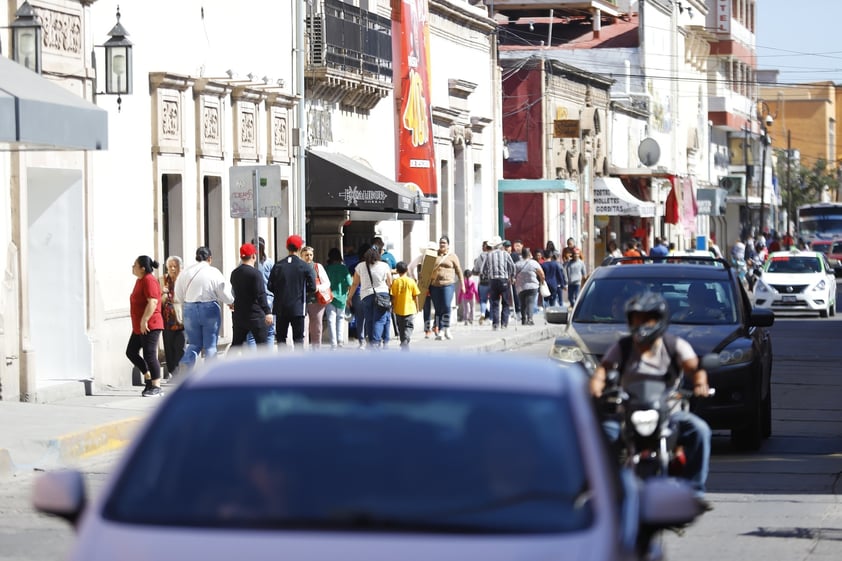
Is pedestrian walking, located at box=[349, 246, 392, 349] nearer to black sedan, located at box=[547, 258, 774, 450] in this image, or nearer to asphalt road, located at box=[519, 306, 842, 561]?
asphalt road, located at box=[519, 306, 842, 561]

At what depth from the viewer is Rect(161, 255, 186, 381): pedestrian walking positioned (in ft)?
67.4

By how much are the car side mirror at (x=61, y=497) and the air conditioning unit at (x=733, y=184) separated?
8557cm

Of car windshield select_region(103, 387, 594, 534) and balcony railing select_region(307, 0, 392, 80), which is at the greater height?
balcony railing select_region(307, 0, 392, 80)

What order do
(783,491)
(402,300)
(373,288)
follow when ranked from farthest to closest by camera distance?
(402,300) → (373,288) → (783,491)

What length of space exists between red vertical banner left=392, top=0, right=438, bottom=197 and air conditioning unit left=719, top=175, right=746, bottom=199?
56206mm

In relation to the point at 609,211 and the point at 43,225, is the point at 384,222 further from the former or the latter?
the point at 609,211

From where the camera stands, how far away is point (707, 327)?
14977mm

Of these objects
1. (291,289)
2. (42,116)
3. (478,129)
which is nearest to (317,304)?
(291,289)

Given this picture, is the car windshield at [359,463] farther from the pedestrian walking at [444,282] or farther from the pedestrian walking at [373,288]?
the pedestrian walking at [444,282]

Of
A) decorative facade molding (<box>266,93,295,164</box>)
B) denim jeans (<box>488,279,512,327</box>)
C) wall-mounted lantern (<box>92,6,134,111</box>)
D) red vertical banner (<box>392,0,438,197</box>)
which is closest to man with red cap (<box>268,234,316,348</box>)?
wall-mounted lantern (<box>92,6,134,111</box>)

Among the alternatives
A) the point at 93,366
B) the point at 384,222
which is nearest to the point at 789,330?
the point at 384,222

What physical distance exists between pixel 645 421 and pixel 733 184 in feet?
273

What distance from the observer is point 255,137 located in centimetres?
2670

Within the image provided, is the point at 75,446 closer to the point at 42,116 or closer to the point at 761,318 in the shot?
the point at 42,116
